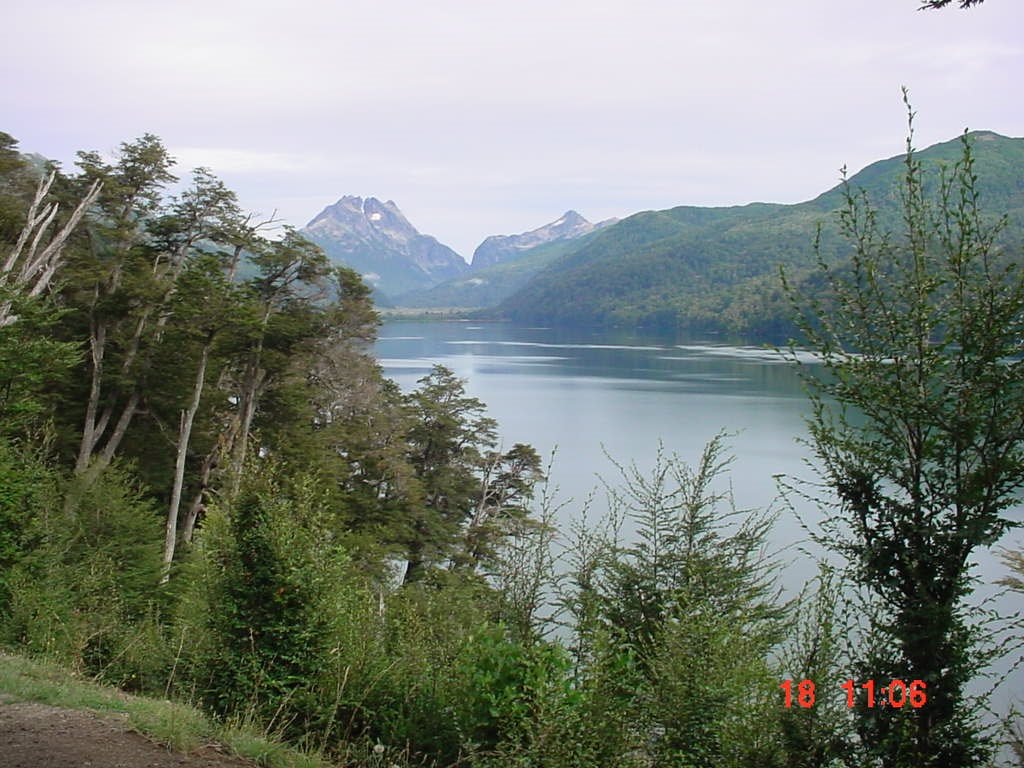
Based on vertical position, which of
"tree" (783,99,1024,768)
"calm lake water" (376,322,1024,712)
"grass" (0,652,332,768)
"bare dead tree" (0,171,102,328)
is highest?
"bare dead tree" (0,171,102,328)

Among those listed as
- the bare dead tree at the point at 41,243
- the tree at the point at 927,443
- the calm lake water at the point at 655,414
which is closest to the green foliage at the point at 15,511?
the bare dead tree at the point at 41,243

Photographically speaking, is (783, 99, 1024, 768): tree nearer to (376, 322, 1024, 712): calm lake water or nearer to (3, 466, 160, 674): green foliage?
(376, 322, 1024, 712): calm lake water

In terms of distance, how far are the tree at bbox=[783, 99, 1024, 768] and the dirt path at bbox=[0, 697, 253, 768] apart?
3599 mm

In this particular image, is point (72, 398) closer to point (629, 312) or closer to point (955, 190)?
point (955, 190)

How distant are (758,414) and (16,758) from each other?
45364mm

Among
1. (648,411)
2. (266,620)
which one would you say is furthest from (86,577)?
(648,411)

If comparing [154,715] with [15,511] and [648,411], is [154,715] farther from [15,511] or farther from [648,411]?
[648,411]

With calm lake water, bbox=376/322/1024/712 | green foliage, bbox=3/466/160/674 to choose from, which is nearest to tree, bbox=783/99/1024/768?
calm lake water, bbox=376/322/1024/712

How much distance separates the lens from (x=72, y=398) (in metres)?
19.0

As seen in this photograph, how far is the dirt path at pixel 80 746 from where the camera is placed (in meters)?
4.23

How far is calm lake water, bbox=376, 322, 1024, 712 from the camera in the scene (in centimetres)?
2362

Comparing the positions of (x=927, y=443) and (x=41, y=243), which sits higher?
(x=41, y=243)

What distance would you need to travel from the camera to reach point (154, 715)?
15.8ft

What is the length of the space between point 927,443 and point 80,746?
4870 mm
